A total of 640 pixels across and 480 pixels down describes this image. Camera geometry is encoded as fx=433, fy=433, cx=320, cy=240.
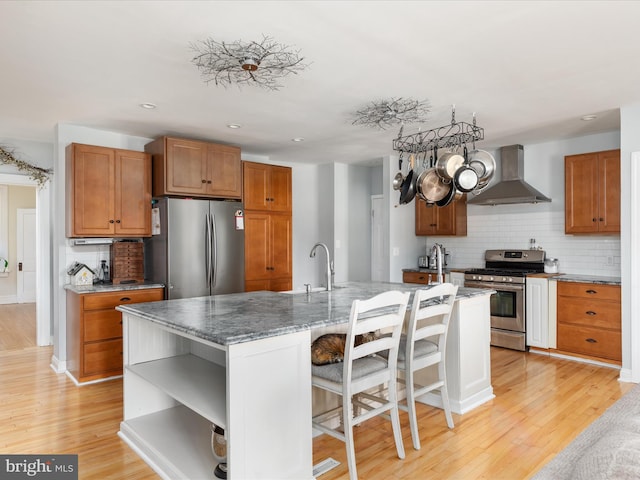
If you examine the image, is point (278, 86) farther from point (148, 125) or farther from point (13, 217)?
point (13, 217)

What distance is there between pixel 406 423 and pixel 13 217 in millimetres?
9211

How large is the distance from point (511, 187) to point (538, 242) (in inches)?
31.1

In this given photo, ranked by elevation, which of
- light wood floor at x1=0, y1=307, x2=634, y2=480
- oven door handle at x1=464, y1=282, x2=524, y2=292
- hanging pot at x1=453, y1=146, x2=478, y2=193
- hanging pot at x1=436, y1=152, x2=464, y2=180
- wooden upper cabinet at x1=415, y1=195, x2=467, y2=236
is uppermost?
hanging pot at x1=436, y1=152, x2=464, y2=180

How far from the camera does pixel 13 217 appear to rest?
8.88 meters

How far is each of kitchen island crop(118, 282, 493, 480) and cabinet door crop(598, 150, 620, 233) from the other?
2.08 metres

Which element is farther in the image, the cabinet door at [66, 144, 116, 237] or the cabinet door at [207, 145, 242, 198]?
the cabinet door at [207, 145, 242, 198]

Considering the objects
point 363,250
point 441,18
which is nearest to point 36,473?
point 441,18

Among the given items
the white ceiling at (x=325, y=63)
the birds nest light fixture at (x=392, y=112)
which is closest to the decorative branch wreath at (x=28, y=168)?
the white ceiling at (x=325, y=63)

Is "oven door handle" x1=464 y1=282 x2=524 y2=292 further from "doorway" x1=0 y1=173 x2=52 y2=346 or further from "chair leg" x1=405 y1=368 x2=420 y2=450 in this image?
"doorway" x1=0 y1=173 x2=52 y2=346

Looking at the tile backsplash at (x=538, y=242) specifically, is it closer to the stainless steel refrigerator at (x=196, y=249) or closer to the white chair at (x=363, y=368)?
the stainless steel refrigerator at (x=196, y=249)

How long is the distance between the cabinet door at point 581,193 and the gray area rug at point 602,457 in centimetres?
396

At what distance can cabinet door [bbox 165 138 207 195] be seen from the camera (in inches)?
174

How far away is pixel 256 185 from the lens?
17.5 feet

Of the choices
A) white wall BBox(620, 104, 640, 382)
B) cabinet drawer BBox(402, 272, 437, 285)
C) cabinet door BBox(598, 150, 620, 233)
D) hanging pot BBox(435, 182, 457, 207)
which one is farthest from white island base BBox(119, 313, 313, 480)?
cabinet door BBox(598, 150, 620, 233)
